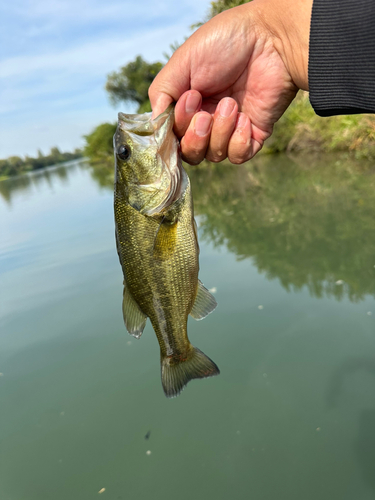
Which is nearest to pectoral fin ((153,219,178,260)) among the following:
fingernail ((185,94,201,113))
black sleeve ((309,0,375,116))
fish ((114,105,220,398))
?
fish ((114,105,220,398))

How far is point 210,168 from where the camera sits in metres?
22.1

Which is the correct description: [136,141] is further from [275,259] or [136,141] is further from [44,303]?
[44,303]

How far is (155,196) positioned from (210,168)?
67.4 ft

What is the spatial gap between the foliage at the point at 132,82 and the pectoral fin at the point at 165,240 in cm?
4859

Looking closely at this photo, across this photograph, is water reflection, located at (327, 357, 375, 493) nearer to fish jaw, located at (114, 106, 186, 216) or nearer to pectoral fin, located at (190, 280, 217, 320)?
pectoral fin, located at (190, 280, 217, 320)

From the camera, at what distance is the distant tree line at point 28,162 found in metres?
116

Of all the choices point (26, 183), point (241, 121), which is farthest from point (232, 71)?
point (26, 183)

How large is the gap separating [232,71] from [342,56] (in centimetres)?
82

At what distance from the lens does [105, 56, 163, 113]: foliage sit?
4966cm

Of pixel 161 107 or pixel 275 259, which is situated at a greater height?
pixel 161 107

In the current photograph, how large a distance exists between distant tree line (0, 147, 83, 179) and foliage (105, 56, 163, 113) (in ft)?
228

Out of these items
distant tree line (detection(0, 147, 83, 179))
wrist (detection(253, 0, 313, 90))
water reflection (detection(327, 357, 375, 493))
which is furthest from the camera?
distant tree line (detection(0, 147, 83, 179))

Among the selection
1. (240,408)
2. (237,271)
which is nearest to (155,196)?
(240,408)

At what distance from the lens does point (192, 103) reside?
88.8 inches
